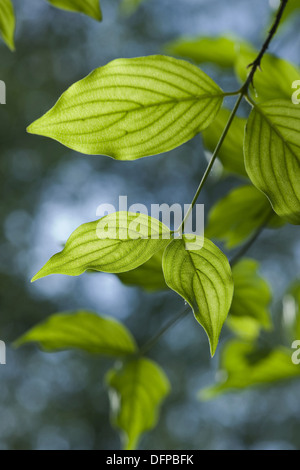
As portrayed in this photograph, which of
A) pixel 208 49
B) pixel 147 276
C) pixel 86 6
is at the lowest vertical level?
pixel 147 276

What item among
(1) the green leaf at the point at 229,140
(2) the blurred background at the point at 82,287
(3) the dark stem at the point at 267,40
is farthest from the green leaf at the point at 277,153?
(2) the blurred background at the point at 82,287

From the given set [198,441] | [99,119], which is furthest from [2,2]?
[198,441]

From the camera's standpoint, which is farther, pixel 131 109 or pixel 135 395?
pixel 135 395

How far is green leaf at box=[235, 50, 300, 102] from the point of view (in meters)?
0.47

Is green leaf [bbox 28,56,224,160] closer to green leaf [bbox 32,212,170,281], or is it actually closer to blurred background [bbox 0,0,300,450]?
green leaf [bbox 32,212,170,281]

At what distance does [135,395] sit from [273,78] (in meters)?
0.40

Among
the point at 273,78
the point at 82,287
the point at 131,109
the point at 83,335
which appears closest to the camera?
the point at 131,109

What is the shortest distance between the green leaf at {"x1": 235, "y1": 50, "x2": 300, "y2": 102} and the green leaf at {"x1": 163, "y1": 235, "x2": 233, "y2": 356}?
0.78 ft

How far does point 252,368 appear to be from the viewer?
61 centimetres

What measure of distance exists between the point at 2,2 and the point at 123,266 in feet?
0.78

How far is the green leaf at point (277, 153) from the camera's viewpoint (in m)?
0.28

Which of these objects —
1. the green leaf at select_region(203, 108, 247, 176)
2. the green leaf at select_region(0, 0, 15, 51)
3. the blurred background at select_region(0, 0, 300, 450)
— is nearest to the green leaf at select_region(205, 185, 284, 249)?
the green leaf at select_region(203, 108, 247, 176)

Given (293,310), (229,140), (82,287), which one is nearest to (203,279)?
(229,140)

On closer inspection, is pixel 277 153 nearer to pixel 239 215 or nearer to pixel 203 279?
pixel 203 279
